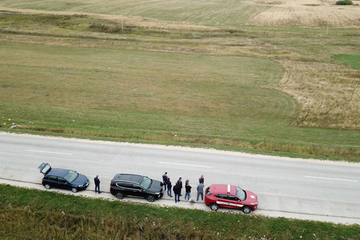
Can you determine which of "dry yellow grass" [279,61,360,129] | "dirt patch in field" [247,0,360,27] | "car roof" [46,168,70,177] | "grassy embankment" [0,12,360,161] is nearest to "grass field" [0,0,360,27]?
"dirt patch in field" [247,0,360,27]

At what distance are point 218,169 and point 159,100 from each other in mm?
15829

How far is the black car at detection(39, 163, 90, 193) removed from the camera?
61.6 ft

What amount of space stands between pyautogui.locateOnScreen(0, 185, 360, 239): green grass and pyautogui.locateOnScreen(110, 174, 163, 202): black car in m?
0.55

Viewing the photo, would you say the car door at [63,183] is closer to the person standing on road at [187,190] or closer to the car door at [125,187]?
the car door at [125,187]

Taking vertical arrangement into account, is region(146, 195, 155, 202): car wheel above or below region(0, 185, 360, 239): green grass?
above

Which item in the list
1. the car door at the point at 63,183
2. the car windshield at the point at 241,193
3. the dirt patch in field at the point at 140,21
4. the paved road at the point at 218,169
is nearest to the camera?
the car windshield at the point at 241,193

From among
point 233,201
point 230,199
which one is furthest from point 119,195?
point 233,201

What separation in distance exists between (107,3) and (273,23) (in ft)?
183

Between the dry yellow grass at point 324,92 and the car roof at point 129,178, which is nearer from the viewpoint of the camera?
the car roof at point 129,178

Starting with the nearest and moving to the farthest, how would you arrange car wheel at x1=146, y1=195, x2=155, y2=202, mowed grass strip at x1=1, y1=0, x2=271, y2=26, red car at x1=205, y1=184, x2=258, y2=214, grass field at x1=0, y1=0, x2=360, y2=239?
grass field at x1=0, y1=0, x2=360, y2=239 → red car at x1=205, y1=184, x2=258, y2=214 → car wheel at x1=146, y1=195, x2=155, y2=202 → mowed grass strip at x1=1, y1=0, x2=271, y2=26

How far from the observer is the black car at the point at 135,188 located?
18.1 metres

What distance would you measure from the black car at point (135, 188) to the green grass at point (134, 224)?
55 centimetres

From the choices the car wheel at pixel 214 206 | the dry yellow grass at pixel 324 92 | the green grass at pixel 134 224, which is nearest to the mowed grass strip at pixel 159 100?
the dry yellow grass at pixel 324 92

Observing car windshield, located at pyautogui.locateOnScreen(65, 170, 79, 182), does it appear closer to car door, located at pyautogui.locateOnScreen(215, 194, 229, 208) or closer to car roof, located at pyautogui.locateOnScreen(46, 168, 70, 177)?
car roof, located at pyautogui.locateOnScreen(46, 168, 70, 177)
